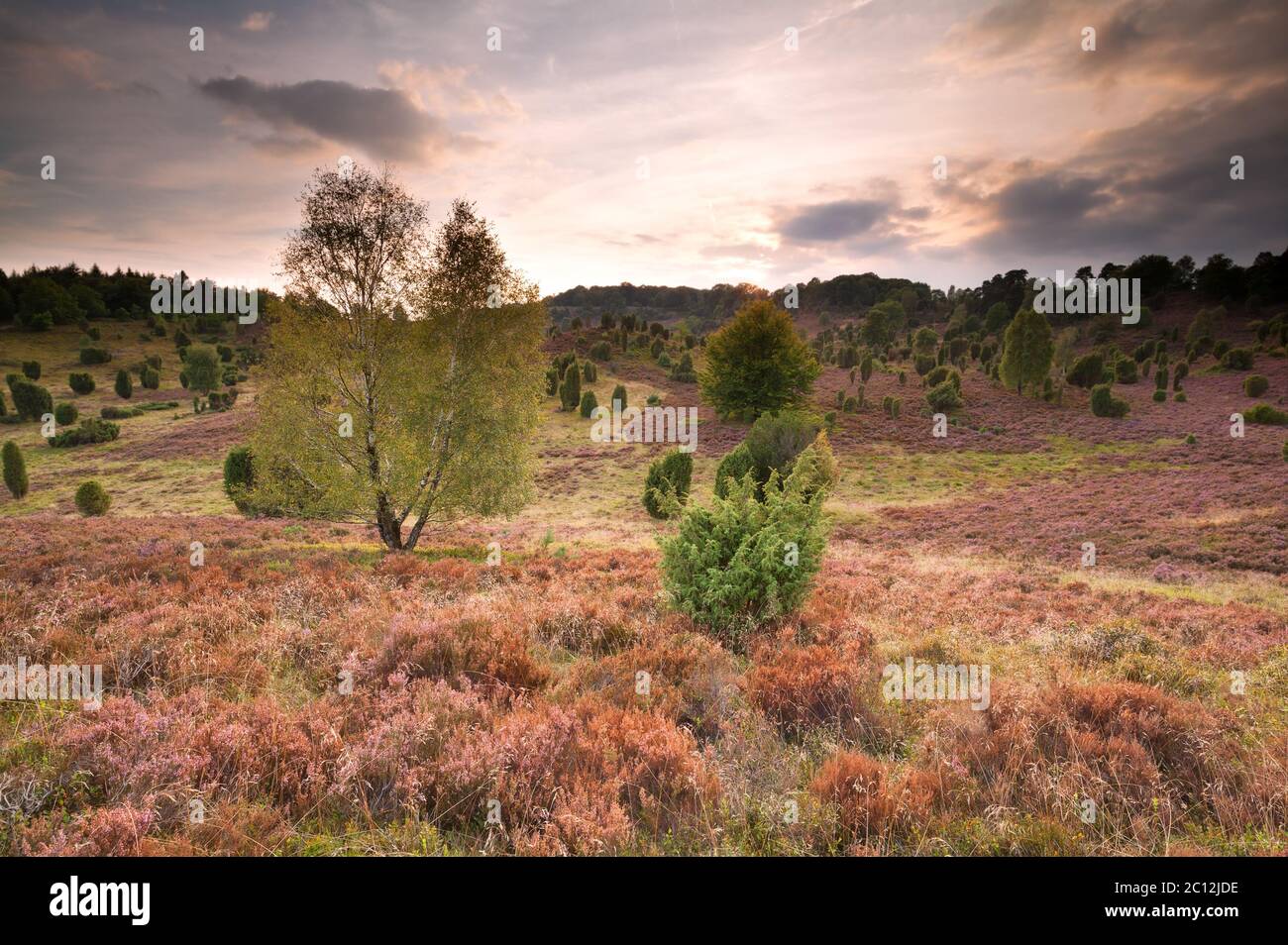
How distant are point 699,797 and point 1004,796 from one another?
2244mm

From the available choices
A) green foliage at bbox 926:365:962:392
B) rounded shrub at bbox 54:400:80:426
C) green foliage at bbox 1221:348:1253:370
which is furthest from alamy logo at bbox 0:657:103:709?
green foliage at bbox 1221:348:1253:370

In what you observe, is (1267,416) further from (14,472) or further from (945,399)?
(14,472)

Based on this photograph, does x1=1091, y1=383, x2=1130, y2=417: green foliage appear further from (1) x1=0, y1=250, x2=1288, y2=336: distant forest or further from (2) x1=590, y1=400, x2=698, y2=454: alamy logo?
(2) x1=590, y1=400, x2=698, y2=454: alamy logo

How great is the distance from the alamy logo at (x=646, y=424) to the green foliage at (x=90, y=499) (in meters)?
31.7

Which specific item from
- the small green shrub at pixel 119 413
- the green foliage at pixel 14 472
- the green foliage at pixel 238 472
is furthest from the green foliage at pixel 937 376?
the small green shrub at pixel 119 413

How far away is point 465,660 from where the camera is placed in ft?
19.7

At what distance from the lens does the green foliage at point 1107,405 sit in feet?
160

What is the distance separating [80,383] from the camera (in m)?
59.3

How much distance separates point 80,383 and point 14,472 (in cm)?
3905

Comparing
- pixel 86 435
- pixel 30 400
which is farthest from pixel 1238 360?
pixel 30 400

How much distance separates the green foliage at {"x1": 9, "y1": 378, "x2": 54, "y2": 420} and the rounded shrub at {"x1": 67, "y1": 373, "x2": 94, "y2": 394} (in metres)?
7.18

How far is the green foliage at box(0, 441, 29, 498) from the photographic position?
31891mm

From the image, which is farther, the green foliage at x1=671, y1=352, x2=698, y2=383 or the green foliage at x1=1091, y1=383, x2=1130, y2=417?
the green foliage at x1=671, y1=352, x2=698, y2=383
